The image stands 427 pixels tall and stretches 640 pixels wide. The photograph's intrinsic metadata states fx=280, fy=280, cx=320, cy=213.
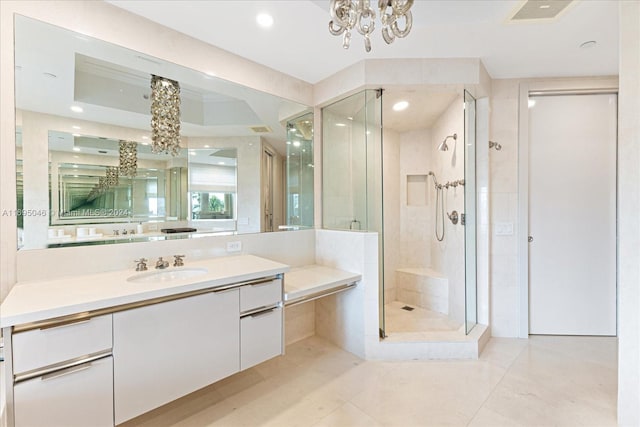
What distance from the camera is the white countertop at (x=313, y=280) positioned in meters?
2.03

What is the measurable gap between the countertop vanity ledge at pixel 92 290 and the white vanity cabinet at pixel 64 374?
72 millimetres

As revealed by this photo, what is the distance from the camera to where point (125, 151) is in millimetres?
1857

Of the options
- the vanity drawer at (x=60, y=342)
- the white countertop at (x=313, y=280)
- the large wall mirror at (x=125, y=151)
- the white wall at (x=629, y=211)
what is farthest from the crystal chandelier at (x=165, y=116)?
the white wall at (x=629, y=211)

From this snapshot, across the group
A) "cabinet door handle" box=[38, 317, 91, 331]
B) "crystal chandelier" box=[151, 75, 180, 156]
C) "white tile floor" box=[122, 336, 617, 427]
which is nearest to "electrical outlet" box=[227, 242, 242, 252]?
"crystal chandelier" box=[151, 75, 180, 156]

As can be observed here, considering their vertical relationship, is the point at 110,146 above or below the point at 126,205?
above

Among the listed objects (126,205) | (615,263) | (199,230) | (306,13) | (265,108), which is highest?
(306,13)

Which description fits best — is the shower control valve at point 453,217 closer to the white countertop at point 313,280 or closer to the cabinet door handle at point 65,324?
the white countertop at point 313,280

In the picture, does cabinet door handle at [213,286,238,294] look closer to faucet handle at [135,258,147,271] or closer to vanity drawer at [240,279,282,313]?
vanity drawer at [240,279,282,313]

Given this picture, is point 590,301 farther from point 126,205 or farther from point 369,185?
point 126,205

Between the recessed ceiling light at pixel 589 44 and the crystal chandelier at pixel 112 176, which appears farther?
the recessed ceiling light at pixel 589 44

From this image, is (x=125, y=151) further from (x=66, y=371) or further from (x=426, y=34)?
(x=426, y=34)

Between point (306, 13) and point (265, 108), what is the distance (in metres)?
0.88

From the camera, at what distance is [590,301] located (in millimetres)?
2730

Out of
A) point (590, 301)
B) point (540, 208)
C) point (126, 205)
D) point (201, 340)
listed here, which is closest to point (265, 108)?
point (126, 205)
